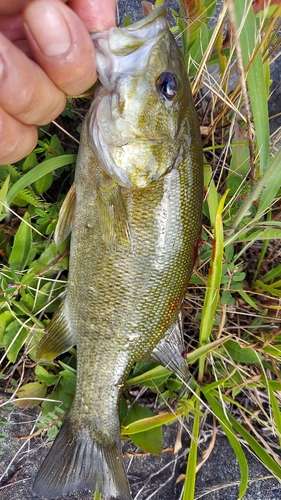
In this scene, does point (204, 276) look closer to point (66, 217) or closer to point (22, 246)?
point (66, 217)

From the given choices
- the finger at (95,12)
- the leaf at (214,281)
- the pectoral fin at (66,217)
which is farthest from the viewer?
the pectoral fin at (66,217)

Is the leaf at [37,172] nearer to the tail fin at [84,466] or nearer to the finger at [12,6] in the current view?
the finger at [12,6]

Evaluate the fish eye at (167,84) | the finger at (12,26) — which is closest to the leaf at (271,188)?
the fish eye at (167,84)

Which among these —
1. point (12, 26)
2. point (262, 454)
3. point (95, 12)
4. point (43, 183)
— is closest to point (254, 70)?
point (95, 12)

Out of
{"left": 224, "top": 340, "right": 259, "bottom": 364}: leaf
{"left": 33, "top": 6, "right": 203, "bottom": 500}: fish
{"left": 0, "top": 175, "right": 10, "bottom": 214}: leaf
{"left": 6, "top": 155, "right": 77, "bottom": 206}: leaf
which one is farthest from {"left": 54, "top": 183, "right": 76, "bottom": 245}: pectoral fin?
{"left": 224, "top": 340, "right": 259, "bottom": 364}: leaf

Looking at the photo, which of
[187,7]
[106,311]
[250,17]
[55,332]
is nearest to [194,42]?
[187,7]

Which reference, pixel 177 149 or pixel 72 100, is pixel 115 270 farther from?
pixel 72 100

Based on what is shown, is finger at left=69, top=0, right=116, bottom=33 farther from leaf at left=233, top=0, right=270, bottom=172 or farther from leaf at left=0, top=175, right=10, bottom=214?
leaf at left=0, top=175, right=10, bottom=214
